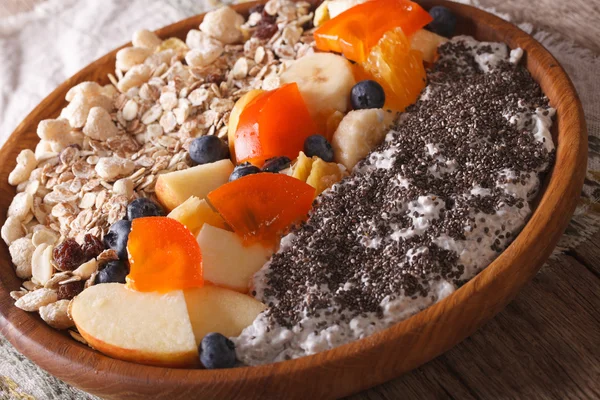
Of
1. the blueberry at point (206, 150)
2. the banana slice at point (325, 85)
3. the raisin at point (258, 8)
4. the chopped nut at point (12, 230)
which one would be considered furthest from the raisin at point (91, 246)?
the raisin at point (258, 8)

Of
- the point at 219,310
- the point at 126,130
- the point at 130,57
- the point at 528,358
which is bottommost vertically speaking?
the point at 528,358

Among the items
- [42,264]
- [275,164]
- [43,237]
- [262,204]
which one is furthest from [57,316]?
[275,164]

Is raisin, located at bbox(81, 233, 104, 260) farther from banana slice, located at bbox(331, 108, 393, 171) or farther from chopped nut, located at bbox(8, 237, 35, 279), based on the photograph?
banana slice, located at bbox(331, 108, 393, 171)

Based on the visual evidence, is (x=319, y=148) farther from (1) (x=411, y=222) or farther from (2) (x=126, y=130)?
(2) (x=126, y=130)

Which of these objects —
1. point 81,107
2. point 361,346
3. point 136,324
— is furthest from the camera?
point 81,107

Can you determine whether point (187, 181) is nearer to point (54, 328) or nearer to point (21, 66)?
point (54, 328)

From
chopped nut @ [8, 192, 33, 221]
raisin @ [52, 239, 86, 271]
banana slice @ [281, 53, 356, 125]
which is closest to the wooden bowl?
raisin @ [52, 239, 86, 271]

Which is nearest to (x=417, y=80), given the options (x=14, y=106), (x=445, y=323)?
(x=445, y=323)
